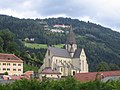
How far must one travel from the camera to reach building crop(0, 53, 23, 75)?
410 feet

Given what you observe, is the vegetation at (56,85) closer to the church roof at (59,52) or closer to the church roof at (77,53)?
the church roof at (59,52)

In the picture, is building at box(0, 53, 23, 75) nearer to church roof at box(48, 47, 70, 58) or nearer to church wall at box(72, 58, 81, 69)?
church roof at box(48, 47, 70, 58)

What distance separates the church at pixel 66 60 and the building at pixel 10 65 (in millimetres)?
8864

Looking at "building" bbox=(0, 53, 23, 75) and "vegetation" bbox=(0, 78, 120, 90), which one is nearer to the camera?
"vegetation" bbox=(0, 78, 120, 90)

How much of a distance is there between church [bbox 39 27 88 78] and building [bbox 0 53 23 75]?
8.86 m

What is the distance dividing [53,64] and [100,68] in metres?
17.9

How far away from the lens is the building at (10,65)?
124969 millimetres

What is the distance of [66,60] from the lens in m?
143

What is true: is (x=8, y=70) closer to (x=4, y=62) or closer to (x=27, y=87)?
(x=4, y=62)

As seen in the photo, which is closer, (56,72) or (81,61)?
(56,72)

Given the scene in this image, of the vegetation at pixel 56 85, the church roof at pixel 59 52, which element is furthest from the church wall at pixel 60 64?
the vegetation at pixel 56 85

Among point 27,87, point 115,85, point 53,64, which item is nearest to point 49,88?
point 27,87

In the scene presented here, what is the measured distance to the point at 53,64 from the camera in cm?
13775

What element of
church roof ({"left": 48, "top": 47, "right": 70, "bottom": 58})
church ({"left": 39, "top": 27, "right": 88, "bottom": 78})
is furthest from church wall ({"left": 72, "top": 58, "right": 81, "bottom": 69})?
church roof ({"left": 48, "top": 47, "right": 70, "bottom": 58})
